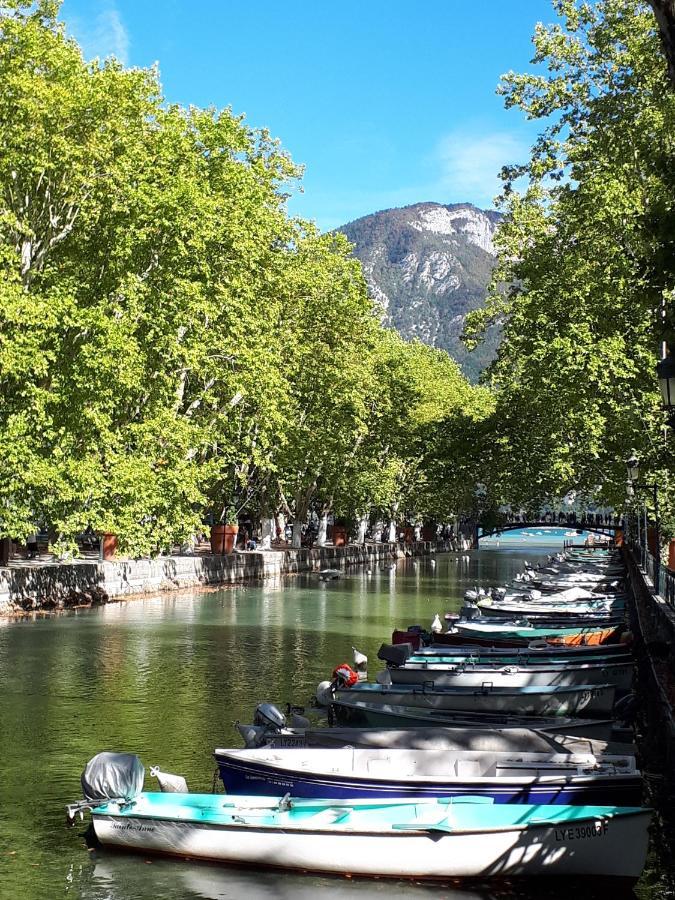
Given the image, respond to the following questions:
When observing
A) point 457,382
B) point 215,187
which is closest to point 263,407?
point 215,187

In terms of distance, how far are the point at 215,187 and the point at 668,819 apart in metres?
37.9

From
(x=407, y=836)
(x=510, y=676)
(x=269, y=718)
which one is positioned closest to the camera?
(x=407, y=836)

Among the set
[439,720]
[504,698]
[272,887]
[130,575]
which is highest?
[130,575]

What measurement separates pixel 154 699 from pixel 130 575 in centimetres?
2456

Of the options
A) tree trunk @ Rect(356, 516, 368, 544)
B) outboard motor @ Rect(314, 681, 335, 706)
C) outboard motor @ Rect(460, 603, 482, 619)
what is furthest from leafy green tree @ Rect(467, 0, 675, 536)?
tree trunk @ Rect(356, 516, 368, 544)

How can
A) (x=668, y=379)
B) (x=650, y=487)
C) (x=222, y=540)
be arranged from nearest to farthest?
(x=668, y=379) → (x=650, y=487) → (x=222, y=540)

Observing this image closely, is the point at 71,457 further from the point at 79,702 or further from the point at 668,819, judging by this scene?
the point at 668,819

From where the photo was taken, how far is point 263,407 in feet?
171

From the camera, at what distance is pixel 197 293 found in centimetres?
4144

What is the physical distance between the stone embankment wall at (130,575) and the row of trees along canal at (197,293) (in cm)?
195

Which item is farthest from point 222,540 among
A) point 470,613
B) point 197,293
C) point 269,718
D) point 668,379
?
point 668,379

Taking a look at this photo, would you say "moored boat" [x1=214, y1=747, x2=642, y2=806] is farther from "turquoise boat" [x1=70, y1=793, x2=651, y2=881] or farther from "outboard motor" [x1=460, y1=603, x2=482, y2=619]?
"outboard motor" [x1=460, y1=603, x2=482, y2=619]

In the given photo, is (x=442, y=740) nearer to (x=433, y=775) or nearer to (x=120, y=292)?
(x=433, y=775)

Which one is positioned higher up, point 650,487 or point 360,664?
point 650,487
